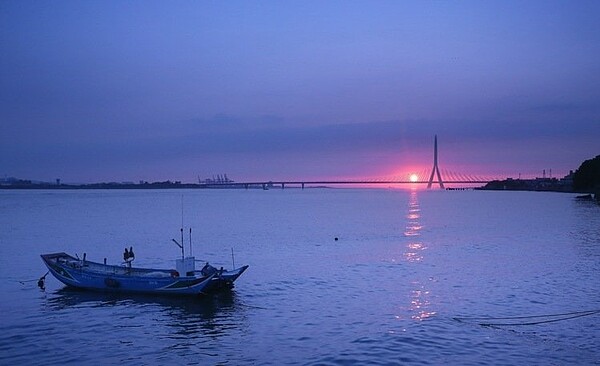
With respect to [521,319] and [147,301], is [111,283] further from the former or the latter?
[521,319]

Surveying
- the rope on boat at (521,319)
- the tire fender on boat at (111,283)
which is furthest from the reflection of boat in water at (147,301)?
the rope on boat at (521,319)

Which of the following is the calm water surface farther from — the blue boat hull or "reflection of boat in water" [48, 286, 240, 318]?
the blue boat hull

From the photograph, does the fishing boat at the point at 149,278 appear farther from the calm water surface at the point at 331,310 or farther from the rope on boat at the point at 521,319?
the rope on boat at the point at 521,319

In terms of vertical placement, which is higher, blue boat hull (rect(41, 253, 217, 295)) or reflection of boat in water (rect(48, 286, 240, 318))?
blue boat hull (rect(41, 253, 217, 295))

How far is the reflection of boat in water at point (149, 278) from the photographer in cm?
2419

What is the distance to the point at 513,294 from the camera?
80.1 ft

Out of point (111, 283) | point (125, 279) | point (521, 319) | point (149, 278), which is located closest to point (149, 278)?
point (149, 278)

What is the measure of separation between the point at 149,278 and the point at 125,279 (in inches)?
51.4

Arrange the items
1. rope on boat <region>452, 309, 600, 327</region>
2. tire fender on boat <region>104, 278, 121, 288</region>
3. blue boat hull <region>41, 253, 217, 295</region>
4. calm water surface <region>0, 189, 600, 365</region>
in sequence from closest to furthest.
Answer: calm water surface <region>0, 189, 600, 365</region>
rope on boat <region>452, 309, 600, 327</region>
blue boat hull <region>41, 253, 217, 295</region>
tire fender on boat <region>104, 278, 121, 288</region>

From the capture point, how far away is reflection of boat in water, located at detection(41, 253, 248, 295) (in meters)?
24.2

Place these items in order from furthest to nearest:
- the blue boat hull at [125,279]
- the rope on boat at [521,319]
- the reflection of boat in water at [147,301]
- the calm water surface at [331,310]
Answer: the blue boat hull at [125,279] → the reflection of boat in water at [147,301] → the rope on boat at [521,319] → the calm water surface at [331,310]

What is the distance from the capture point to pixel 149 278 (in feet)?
81.5

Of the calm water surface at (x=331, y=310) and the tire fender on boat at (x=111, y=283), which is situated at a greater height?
the tire fender on boat at (x=111, y=283)

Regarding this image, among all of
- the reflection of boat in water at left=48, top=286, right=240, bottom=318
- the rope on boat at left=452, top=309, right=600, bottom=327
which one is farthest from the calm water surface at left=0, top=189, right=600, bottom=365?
the rope on boat at left=452, top=309, right=600, bottom=327
